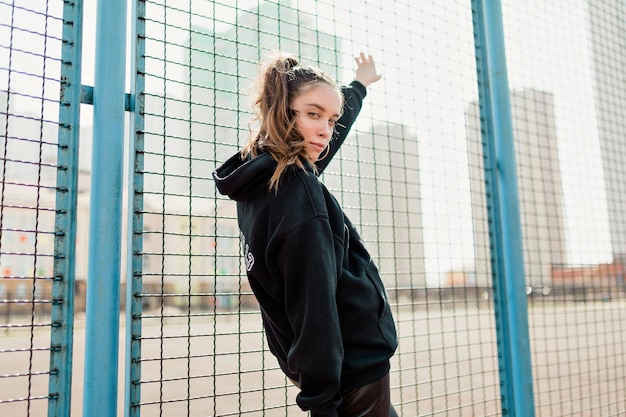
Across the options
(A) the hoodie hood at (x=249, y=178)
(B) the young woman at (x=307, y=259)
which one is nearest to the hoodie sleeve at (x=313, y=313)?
(B) the young woman at (x=307, y=259)

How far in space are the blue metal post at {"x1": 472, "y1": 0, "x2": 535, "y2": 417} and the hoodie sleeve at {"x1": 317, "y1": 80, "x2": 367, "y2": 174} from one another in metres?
0.86

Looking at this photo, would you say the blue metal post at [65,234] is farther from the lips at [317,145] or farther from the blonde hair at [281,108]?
the lips at [317,145]

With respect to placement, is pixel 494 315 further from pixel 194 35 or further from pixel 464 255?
pixel 194 35

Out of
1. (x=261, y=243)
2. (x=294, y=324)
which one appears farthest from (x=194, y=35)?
(x=294, y=324)

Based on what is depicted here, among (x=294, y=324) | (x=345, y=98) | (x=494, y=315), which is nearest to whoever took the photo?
(x=294, y=324)

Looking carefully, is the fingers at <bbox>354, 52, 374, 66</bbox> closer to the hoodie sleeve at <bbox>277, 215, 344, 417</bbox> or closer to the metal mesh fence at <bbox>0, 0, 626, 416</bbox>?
the metal mesh fence at <bbox>0, 0, 626, 416</bbox>

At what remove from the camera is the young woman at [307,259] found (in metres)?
1.22

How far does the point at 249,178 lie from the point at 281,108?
24 centimetres

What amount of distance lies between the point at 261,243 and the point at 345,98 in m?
0.91

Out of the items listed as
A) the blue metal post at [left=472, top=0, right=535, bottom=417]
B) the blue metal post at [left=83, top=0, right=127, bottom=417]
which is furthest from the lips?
the blue metal post at [left=472, top=0, right=535, bottom=417]

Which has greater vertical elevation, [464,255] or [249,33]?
[249,33]

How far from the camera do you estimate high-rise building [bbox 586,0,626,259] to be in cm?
347

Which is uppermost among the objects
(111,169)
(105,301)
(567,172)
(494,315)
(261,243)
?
(567,172)

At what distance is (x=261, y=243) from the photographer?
53.2 inches
